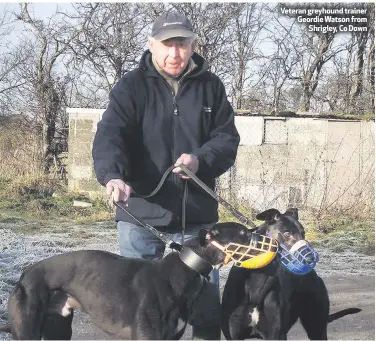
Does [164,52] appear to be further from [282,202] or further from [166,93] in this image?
[282,202]

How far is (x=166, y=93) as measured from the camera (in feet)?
12.2

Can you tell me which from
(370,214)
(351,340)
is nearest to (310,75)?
(370,214)

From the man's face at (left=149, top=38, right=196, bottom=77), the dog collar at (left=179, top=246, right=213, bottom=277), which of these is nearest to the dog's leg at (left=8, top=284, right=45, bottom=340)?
the dog collar at (left=179, top=246, right=213, bottom=277)

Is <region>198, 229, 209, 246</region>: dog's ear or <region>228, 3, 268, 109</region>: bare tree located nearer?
<region>198, 229, 209, 246</region>: dog's ear

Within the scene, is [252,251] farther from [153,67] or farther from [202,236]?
[153,67]

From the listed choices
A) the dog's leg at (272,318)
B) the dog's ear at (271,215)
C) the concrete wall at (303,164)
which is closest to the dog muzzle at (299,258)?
the dog's leg at (272,318)

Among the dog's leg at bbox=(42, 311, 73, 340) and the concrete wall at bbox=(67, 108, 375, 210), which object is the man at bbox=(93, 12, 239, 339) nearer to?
the dog's leg at bbox=(42, 311, 73, 340)

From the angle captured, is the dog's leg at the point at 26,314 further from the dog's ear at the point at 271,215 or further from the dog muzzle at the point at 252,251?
the dog's ear at the point at 271,215

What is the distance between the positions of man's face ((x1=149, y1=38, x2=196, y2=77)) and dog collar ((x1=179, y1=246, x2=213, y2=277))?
94cm

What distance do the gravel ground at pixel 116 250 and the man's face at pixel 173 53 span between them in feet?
7.26

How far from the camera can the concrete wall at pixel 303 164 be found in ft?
32.8

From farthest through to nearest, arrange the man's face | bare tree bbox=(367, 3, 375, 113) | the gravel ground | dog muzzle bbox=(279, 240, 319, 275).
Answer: bare tree bbox=(367, 3, 375, 113)
the gravel ground
dog muzzle bbox=(279, 240, 319, 275)
the man's face

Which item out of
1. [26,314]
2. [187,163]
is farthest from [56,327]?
[187,163]

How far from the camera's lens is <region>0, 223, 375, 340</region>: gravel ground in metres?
5.30
